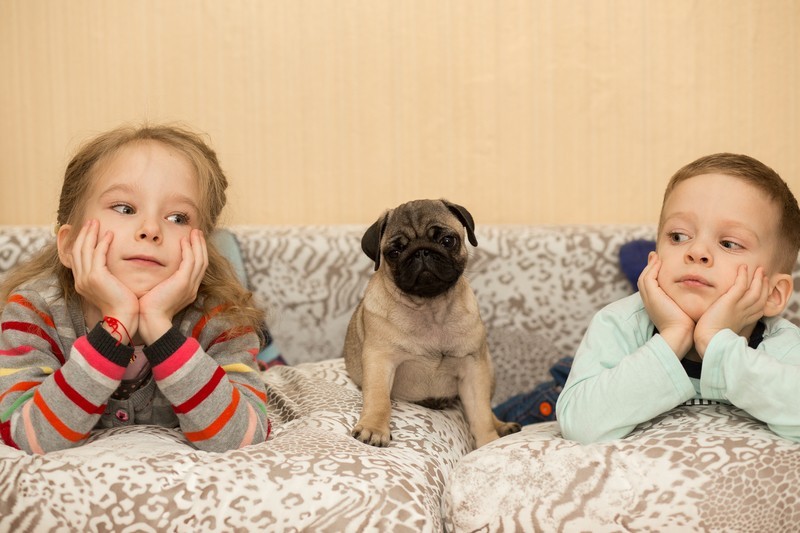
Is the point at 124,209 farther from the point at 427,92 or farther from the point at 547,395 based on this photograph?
the point at 427,92

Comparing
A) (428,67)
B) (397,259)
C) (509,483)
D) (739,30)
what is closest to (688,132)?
(739,30)

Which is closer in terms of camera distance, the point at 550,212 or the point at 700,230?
the point at 700,230

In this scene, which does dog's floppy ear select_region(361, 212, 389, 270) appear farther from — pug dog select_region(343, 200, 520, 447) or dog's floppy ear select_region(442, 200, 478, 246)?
dog's floppy ear select_region(442, 200, 478, 246)

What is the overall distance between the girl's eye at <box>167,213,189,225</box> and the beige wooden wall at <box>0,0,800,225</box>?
1.29m

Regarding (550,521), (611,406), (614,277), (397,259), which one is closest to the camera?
(550,521)

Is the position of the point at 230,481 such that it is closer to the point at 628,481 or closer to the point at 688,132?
the point at 628,481

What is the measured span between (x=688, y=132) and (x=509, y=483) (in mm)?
2191

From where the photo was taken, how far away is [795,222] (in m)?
1.74

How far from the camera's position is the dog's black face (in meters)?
2.06

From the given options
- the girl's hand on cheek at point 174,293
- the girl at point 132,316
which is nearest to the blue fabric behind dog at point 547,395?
the girl at point 132,316

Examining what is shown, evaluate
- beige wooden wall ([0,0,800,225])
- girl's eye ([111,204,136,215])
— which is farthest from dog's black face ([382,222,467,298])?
beige wooden wall ([0,0,800,225])

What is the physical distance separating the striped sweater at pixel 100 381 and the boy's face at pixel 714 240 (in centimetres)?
101

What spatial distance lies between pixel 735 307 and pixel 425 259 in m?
0.82

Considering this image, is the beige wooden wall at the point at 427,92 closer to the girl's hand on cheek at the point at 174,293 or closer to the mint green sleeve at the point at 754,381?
the girl's hand on cheek at the point at 174,293
